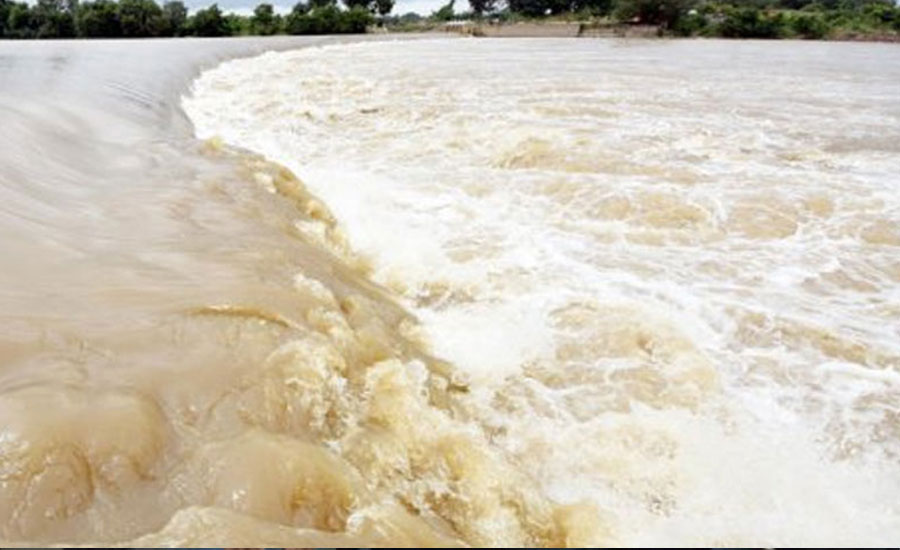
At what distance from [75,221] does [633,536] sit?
12.0 feet

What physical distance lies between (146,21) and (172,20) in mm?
1831

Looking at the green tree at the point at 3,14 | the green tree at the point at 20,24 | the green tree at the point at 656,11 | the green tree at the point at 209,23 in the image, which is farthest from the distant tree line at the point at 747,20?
the green tree at the point at 3,14

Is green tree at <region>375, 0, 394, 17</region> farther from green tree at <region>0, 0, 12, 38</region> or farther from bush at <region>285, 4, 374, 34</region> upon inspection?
green tree at <region>0, 0, 12, 38</region>

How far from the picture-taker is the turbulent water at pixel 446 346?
2.12 meters

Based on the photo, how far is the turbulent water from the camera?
212cm

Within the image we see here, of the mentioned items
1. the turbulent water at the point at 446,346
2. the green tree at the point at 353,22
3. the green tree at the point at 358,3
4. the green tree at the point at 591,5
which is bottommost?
the turbulent water at the point at 446,346

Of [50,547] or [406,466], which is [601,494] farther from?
[50,547]

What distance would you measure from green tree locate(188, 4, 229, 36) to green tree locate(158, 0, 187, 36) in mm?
631

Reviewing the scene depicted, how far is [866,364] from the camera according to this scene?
3.41 m

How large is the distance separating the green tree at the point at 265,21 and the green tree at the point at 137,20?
6.85 m

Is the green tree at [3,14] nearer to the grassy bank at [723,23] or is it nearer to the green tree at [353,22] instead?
the green tree at [353,22]

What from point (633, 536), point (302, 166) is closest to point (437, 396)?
point (633, 536)

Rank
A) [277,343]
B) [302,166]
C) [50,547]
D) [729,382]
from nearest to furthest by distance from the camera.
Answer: [50,547] < [277,343] < [729,382] < [302,166]

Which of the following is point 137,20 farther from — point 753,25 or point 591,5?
point 591,5
